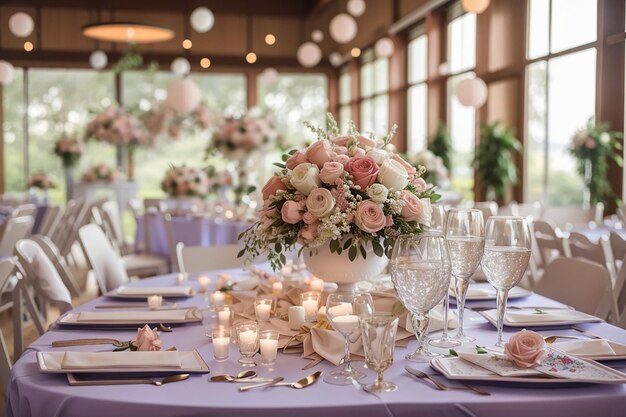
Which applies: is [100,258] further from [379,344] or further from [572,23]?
[572,23]

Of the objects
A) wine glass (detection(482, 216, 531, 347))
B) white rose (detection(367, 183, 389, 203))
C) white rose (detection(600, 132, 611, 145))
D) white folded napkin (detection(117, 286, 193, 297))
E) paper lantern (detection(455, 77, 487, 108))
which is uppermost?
paper lantern (detection(455, 77, 487, 108))

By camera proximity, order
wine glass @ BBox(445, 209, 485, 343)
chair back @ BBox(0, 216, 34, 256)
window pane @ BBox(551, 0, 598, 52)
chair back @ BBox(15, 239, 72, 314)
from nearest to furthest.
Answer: wine glass @ BBox(445, 209, 485, 343) < chair back @ BBox(15, 239, 72, 314) < chair back @ BBox(0, 216, 34, 256) < window pane @ BBox(551, 0, 598, 52)

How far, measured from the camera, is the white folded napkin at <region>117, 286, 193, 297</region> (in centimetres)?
263

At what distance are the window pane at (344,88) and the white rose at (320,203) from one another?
1353cm

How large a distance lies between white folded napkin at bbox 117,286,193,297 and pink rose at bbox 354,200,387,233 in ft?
2.92

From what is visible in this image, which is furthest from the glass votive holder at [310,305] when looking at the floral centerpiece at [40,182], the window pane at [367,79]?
the window pane at [367,79]

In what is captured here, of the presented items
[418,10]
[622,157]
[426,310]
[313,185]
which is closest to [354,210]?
[313,185]

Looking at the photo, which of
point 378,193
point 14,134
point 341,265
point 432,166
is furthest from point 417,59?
point 378,193

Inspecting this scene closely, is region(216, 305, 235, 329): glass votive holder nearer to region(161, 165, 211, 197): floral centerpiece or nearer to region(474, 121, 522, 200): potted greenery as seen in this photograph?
region(161, 165, 211, 197): floral centerpiece

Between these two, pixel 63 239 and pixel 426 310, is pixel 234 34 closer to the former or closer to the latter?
pixel 63 239

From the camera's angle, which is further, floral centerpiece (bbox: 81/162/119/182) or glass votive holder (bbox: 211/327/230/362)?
floral centerpiece (bbox: 81/162/119/182)

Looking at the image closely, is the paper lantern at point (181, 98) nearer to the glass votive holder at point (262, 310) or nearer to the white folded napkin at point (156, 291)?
the white folded napkin at point (156, 291)

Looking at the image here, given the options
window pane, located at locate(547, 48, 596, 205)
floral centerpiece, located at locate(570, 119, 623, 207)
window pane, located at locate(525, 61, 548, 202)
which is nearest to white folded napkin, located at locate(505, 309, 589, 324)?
floral centerpiece, located at locate(570, 119, 623, 207)

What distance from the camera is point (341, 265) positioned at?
223 cm
